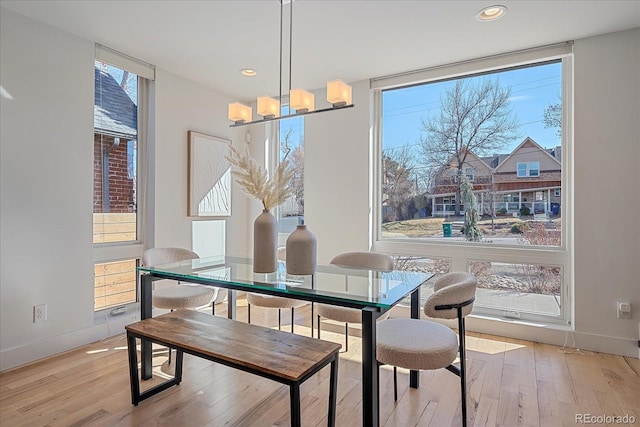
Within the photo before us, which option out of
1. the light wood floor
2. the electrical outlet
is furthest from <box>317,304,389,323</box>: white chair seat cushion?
the electrical outlet

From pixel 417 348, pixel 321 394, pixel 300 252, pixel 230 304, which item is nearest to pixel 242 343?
pixel 300 252

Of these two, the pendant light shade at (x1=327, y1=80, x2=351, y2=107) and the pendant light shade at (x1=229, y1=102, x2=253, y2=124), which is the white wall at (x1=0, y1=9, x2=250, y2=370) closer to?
the pendant light shade at (x1=229, y1=102, x2=253, y2=124)

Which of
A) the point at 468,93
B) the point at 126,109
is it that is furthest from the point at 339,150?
the point at 126,109

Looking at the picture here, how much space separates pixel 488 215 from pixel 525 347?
3.98 ft

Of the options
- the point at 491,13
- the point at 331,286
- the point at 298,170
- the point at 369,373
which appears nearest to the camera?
the point at 369,373

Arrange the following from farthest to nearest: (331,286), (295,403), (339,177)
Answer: (339,177) → (331,286) → (295,403)

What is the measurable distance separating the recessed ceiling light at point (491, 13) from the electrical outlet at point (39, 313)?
399cm

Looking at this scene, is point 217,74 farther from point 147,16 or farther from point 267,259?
point 267,259

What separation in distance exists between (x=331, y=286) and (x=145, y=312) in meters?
1.38

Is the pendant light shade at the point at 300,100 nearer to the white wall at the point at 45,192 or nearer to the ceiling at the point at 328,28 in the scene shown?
the ceiling at the point at 328,28

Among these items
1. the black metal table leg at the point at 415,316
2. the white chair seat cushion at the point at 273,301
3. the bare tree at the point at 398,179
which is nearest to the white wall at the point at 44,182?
the white chair seat cushion at the point at 273,301

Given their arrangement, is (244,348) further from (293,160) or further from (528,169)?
(293,160)

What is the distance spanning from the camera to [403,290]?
1.90 meters

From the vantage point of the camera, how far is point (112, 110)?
131 inches
